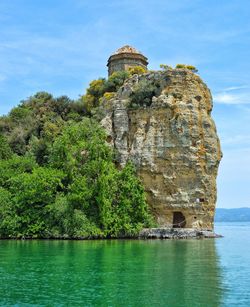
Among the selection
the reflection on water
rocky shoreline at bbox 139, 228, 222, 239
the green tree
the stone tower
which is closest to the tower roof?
the stone tower

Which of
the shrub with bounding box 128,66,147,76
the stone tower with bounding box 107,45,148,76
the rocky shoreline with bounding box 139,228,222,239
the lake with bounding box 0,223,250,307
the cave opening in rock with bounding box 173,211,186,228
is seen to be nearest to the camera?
the lake with bounding box 0,223,250,307

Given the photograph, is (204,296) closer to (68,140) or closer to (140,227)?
(140,227)

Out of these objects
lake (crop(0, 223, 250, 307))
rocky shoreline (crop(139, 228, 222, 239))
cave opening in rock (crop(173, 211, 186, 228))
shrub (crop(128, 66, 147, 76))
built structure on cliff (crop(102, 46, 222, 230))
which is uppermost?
shrub (crop(128, 66, 147, 76))

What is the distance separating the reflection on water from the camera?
15.1 meters

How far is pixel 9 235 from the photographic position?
127ft

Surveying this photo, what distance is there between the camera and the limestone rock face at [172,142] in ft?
141

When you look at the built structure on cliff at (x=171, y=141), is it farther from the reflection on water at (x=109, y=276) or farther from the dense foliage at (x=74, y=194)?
the reflection on water at (x=109, y=276)

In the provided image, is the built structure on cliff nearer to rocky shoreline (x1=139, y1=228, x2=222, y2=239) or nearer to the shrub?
rocky shoreline (x1=139, y1=228, x2=222, y2=239)

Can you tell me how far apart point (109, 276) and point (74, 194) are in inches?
762

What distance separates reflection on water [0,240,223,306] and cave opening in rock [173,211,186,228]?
13177mm

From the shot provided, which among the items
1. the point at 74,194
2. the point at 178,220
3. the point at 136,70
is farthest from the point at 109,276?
the point at 136,70

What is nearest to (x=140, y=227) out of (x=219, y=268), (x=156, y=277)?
(x=219, y=268)

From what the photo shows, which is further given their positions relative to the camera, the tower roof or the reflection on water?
the tower roof

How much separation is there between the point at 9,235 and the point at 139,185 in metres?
11.3
